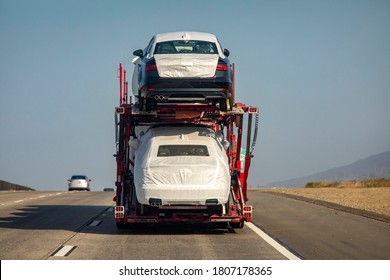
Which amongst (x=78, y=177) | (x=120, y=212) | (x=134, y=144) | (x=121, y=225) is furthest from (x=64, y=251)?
(x=78, y=177)

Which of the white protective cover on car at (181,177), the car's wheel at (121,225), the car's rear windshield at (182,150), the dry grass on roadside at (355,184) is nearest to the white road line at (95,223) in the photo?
the car's wheel at (121,225)

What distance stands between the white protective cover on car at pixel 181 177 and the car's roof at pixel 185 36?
7.48 ft

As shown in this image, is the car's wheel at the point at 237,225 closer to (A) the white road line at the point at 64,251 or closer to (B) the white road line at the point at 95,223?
(B) the white road line at the point at 95,223

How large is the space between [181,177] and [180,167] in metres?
0.27

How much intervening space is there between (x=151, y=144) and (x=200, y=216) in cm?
193

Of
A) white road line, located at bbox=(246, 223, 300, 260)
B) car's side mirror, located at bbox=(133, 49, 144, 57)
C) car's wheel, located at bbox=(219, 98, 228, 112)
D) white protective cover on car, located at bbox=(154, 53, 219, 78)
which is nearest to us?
white road line, located at bbox=(246, 223, 300, 260)

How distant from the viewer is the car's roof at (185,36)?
19.3 m

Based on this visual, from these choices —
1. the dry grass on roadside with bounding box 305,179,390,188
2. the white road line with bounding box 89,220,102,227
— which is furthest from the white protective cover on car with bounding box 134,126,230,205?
the dry grass on roadside with bounding box 305,179,390,188

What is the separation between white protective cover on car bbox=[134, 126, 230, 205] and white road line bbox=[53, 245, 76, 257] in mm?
2431

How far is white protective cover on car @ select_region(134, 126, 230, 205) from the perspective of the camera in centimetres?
1756

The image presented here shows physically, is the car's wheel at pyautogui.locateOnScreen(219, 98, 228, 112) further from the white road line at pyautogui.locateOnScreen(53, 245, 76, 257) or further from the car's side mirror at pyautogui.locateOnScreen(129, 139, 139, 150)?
the white road line at pyautogui.locateOnScreen(53, 245, 76, 257)

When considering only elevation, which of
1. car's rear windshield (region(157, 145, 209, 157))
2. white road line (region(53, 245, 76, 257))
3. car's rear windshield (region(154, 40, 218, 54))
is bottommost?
white road line (region(53, 245, 76, 257))

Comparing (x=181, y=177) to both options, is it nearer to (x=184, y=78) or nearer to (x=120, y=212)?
(x=120, y=212)
